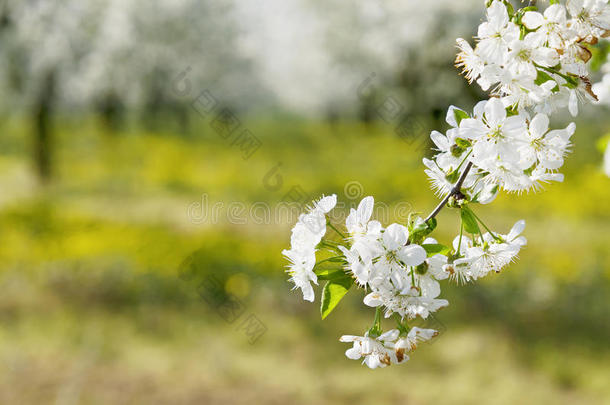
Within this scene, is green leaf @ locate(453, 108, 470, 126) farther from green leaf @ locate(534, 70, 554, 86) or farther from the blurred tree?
the blurred tree

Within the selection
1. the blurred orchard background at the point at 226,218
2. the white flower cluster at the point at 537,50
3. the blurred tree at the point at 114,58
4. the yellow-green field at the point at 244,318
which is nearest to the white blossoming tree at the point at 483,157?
the white flower cluster at the point at 537,50

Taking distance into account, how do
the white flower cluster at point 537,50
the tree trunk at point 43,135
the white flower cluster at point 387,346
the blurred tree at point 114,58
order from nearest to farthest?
the white flower cluster at point 537,50 < the white flower cluster at point 387,346 < the blurred tree at point 114,58 < the tree trunk at point 43,135

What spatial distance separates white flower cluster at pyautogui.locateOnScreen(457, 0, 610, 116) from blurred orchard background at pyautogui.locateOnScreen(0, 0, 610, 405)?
276 cm

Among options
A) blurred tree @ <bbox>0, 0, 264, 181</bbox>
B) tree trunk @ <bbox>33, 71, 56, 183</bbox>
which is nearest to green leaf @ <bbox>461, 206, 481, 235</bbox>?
blurred tree @ <bbox>0, 0, 264, 181</bbox>

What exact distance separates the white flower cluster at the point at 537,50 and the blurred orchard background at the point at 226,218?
276 centimetres

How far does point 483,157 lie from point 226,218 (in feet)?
19.6

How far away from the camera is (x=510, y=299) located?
4355mm

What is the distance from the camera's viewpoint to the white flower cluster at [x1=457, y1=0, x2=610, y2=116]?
0.67 meters

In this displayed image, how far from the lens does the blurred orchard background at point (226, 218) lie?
3693mm

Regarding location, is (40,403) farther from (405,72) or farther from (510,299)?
(405,72)

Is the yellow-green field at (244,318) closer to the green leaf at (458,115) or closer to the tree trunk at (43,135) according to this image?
the tree trunk at (43,135)

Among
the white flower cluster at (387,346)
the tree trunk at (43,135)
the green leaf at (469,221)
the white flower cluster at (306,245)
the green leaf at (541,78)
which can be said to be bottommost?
the white flower cluster at (387,346)

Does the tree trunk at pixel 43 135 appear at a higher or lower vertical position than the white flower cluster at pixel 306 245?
higher

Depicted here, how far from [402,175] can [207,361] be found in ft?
15.8
